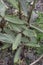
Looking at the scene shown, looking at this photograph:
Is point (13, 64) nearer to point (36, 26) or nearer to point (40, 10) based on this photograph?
point (36, 26)

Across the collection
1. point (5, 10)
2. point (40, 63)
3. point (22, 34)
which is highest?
point (5, 10)

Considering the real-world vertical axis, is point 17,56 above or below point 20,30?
below

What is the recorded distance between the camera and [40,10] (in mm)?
1508

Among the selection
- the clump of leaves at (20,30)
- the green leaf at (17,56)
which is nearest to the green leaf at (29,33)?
the clump of leaves at (20,30)

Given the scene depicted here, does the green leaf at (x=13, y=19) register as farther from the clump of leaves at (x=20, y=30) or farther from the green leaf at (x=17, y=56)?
the green leaf at (x=17, y=56)

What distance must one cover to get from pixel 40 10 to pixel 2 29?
0.39 m

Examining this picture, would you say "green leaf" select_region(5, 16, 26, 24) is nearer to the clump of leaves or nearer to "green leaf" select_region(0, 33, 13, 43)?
the clump of leaves

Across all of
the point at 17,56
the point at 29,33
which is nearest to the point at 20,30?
the point at 29,33

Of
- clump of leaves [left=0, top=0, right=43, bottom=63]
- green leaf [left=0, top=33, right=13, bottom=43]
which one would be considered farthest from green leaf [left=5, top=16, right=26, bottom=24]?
green leaf [left=0, top=33, right=13, bottom=43]

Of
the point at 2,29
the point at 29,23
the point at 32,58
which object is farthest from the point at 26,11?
the point at 32,58

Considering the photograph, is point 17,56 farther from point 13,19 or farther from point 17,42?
point 13,19

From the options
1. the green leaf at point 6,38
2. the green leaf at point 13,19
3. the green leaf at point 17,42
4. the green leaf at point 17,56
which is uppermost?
the green leaf at point 13,19

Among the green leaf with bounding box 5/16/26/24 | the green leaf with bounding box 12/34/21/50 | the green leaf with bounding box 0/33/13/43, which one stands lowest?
the green leaf with bounding box 12/34/21/50

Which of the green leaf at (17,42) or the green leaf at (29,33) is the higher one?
the green leaf at (29,33)
